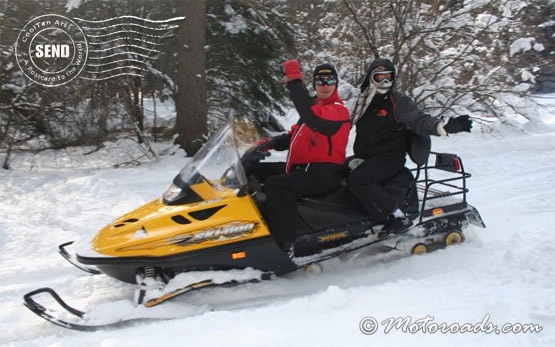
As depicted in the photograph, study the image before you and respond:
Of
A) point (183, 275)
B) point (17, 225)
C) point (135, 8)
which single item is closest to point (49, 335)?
point (183, 275)

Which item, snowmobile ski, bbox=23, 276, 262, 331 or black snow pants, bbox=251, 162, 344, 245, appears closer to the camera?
snowmobile ski, bbox=23, 276, 262, 331

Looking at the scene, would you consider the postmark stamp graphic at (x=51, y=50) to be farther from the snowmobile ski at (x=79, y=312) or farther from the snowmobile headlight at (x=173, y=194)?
the snowmobile ski at (x=79, y=312)

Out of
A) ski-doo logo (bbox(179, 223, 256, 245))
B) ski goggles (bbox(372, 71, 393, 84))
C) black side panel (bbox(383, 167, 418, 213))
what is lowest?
ski-doo logo (bbox(179, 223, 256, 245))

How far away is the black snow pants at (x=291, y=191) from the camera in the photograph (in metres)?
3.57

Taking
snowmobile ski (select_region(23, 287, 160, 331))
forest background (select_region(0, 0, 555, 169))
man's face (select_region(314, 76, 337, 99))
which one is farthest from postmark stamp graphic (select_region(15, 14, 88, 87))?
man's face (select_region(314, 76, 337, 99))

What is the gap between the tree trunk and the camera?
745cm

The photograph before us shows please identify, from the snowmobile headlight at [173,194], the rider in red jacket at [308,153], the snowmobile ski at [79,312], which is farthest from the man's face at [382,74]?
the snowmobile ski at [79,312]

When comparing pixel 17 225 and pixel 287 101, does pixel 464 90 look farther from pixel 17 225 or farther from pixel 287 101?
pixel 17 225

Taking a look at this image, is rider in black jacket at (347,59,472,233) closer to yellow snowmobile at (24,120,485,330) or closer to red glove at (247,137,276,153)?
yellow snowmobile at (24,120,485,330)

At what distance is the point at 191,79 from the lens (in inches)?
299

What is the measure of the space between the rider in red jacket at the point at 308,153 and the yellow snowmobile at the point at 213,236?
0.36ft

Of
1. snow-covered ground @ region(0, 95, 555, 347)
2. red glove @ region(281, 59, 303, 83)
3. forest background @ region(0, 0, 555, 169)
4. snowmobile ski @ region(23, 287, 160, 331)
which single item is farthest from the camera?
forest background @ region(0, 0, 555, 169)

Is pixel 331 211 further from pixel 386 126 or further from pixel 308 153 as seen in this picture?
pixel 386 126

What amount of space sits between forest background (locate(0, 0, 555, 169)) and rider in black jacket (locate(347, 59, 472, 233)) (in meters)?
4.06
